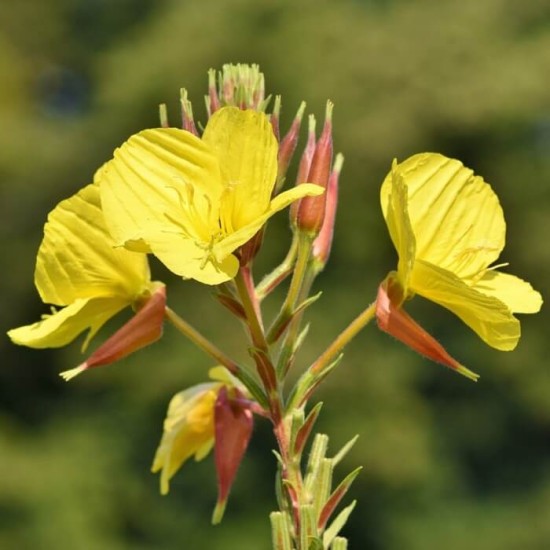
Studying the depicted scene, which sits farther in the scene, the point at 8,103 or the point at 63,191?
the point at 8,103

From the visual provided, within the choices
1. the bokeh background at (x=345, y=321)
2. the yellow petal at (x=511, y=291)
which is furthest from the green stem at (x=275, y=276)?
the bokeh background at (x=345, y=321)

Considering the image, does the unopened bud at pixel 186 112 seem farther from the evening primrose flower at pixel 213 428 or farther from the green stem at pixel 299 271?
the evening primrose flower at pixel 213 428

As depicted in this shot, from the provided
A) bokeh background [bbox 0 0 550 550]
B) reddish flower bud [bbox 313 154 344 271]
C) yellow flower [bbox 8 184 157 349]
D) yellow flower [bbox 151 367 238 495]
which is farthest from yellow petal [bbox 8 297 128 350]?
bokeh background [bbox 0 0 550 550]

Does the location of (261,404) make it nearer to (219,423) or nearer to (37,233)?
(219,423)

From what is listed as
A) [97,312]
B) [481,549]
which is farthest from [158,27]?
[97,312]

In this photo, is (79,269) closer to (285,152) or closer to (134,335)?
(134,335)

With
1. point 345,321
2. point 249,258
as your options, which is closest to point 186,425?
point 249,258
